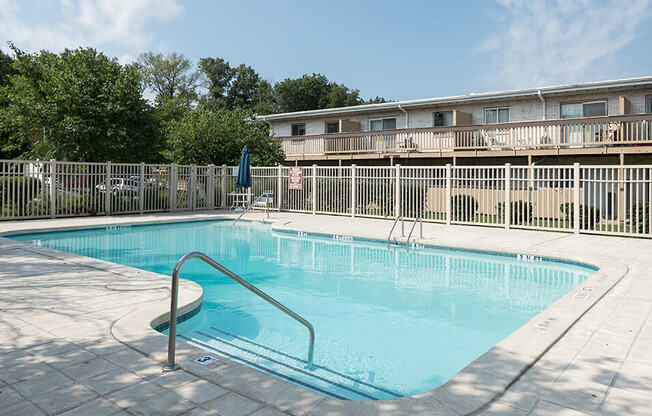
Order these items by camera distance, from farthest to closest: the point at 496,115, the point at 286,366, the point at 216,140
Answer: the point at 216,140 → the point at 496,115 → the point at 286,366

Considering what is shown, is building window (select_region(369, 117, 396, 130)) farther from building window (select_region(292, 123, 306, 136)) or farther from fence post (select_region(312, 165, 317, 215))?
fence post (select_region(312, 165, 317, 215))

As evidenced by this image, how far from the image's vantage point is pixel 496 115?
20344mm

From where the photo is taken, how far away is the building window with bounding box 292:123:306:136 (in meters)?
26.5

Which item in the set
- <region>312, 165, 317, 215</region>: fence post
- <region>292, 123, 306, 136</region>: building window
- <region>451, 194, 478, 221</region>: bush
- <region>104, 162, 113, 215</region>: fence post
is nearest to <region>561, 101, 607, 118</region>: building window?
<region>451, 194, 478, 221</region>: bush

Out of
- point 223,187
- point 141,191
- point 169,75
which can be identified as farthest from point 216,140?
point 169,75

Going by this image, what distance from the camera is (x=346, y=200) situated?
17406mm

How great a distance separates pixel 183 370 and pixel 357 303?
3.52 meters

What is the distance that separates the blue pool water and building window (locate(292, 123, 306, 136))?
50.3 feet

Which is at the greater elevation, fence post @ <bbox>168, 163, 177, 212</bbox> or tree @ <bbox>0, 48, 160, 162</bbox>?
tree @ <bbox>0, 48, 160, 162</bbox>

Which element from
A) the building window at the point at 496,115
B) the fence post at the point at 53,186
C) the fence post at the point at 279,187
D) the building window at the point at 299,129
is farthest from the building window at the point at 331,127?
the fence post at the point at 53,186

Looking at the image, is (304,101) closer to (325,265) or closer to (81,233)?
(81,233)

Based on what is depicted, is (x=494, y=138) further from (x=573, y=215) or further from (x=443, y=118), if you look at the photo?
(x=573, y=215)

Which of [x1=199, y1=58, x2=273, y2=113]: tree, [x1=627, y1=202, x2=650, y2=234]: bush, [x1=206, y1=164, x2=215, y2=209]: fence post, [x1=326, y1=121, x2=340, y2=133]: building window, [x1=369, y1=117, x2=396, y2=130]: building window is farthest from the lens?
[x1=199, y1=58, x2=273, y2=113]: tree

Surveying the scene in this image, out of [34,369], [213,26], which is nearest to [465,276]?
[34,369]
